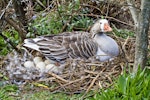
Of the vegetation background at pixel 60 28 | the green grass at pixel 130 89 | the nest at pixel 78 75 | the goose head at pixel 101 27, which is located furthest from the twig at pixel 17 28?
the green grass at pixel 130 89

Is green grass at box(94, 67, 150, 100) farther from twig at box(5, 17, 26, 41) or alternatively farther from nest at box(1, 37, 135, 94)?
twig at box(5, 17, 26, 41)

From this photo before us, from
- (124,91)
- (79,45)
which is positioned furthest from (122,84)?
(79,45)

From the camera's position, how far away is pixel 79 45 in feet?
18.2

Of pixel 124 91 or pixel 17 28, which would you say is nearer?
pixel 124 91

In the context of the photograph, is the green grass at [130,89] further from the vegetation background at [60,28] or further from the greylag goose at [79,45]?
the greylag goose at [79,45]

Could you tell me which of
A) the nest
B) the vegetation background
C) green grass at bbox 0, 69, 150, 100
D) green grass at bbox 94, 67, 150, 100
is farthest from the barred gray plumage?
green grass at bbox 94, 67, 150, 100

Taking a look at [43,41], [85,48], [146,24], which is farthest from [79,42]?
[146,24]

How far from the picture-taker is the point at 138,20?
455 centimetres

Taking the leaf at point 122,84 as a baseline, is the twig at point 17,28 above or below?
above

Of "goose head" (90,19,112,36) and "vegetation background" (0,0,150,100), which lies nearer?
"vegetation background" (0,0,150,100)

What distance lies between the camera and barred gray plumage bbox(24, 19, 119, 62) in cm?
550

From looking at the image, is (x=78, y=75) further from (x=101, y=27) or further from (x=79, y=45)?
(x=101, y=27)

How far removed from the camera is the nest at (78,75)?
5.06m

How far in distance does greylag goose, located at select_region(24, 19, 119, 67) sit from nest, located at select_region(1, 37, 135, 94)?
121 millimetres
